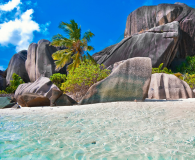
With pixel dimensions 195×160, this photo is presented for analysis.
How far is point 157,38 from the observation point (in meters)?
17.5

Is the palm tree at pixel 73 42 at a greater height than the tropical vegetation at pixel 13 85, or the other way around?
the palm tree at pixel 73 42

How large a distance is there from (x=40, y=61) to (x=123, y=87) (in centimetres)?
1799

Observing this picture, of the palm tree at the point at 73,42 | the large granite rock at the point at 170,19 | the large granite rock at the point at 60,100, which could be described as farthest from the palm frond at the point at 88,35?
the large granite rock at the point at 170,19

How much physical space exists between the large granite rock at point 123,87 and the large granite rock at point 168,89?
2897 millimetres

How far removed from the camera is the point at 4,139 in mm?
2109

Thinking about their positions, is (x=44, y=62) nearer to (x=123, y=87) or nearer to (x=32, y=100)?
(x=32, y=100)

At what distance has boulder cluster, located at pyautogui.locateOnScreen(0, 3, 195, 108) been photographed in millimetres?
5172

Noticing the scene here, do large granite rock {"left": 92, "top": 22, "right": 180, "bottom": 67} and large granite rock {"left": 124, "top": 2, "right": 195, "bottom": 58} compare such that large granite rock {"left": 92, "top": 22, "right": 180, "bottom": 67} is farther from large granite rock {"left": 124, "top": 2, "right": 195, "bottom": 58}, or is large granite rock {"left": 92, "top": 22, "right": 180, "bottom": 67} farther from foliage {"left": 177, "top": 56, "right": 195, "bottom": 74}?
large granite rock {"left": 124, "top": 2, "right": 195, "bottom": 58}

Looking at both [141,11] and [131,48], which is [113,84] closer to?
[131,48]

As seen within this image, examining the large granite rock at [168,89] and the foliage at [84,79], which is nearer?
the large granite rock at [168,89]

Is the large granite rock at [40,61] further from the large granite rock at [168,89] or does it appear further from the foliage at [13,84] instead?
the large granite rock at [168,89]

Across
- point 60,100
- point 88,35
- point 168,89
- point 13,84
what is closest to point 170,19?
point 88,35

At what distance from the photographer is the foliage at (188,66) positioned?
1898cm

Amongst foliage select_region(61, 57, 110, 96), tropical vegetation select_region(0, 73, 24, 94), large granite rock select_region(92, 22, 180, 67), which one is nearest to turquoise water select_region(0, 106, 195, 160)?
foliage select_region(61, 57, 110, 96)
